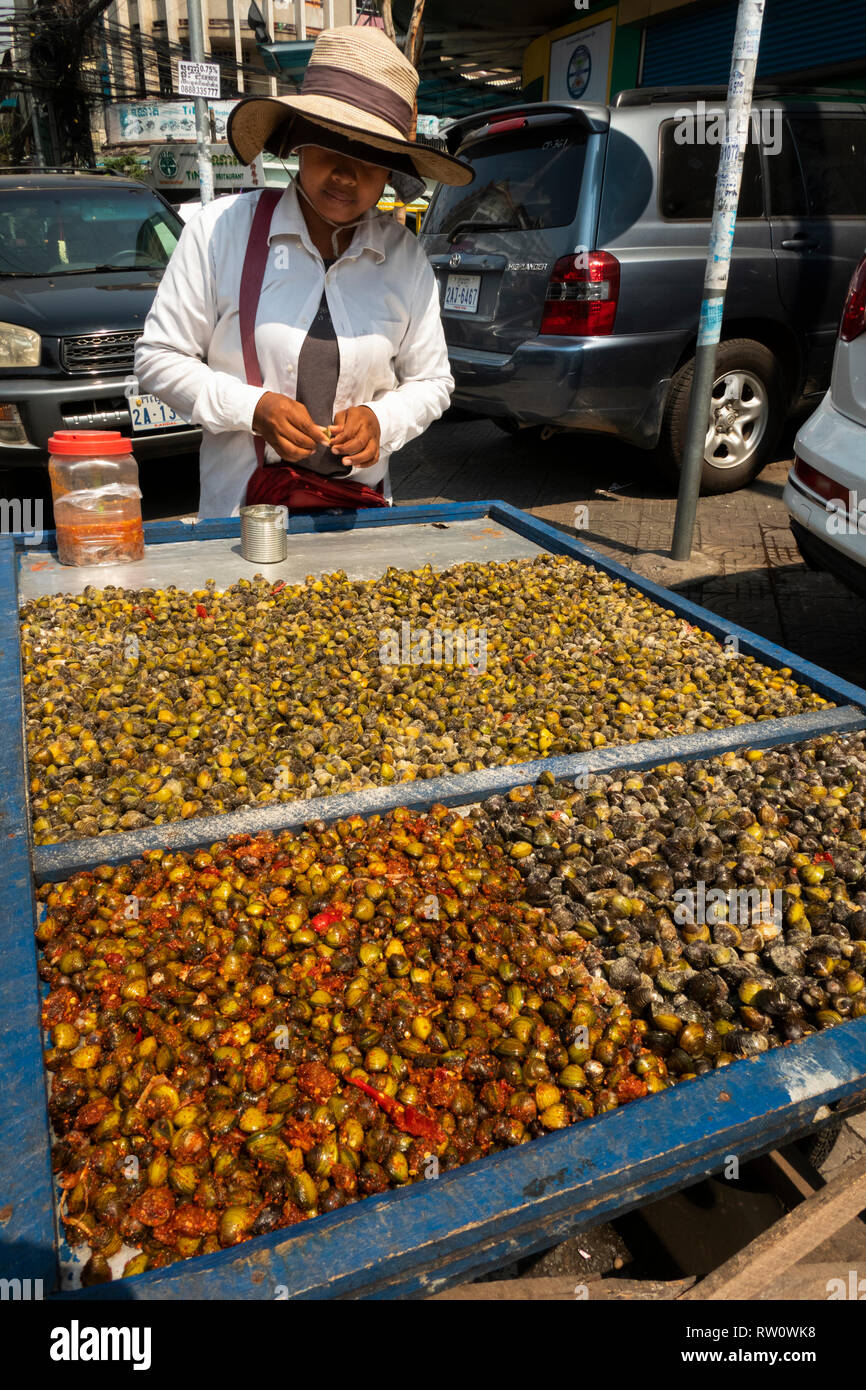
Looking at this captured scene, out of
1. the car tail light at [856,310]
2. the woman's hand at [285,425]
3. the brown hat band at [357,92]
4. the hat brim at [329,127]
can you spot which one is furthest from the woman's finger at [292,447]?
the car tail light at [856,310]

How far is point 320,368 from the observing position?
3.42 m

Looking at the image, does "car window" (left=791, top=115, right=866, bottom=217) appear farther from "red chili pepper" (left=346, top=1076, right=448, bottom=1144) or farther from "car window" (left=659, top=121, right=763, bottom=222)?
"red chili pepper" (left=346, top=1076, right=448, bottom=1144)

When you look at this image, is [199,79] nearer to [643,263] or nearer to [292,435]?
[643,263]

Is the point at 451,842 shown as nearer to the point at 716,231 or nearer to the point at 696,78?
the point at 716,231

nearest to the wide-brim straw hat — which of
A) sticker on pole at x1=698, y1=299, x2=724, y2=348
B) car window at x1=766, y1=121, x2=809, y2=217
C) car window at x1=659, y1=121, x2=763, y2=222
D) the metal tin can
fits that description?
the metal tin can

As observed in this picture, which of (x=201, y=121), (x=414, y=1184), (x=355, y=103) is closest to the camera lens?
(x=414, y=1184)

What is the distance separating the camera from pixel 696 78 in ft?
41.5

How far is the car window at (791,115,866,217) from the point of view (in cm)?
707

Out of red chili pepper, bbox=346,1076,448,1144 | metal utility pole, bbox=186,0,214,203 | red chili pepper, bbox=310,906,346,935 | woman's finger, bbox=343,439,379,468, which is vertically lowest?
red chili pepper, bbox=346,1076,448,1144

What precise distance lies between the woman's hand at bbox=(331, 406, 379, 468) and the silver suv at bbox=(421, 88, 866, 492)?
10.2ft

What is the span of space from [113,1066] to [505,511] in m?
3.95

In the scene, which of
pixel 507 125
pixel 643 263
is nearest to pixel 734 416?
pixel 643 263

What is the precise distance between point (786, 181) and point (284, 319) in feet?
18.0

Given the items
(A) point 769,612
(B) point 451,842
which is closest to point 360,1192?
(B) point 451,842
